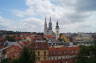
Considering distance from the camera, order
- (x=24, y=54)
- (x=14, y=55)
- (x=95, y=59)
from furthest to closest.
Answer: (x=14, y=55), (x=95, y=59), (x=24, y=54)

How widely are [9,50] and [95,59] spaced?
2209cm

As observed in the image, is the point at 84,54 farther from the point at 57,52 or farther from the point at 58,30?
the point at 58,30

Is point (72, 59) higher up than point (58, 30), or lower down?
lower down

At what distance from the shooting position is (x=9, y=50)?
212 feet

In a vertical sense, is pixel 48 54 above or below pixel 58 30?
below

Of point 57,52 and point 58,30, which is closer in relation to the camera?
point 57,52

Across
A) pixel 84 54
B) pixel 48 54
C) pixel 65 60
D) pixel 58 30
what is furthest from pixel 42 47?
pixel 58 30

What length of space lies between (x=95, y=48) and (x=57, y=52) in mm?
10498

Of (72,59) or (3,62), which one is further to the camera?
(72,59)

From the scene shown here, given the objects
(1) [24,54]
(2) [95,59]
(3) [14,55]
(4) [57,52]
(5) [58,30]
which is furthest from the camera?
(5) [58,30]

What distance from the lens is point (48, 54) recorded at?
65.3 metres

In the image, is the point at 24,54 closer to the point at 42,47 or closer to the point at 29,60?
the point at 29,60

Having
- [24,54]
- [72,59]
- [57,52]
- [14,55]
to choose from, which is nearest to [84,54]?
[72,59]

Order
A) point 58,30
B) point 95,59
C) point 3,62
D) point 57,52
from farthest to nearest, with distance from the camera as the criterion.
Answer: point 58,30
point 57,52
point 95,59
point 3,62
